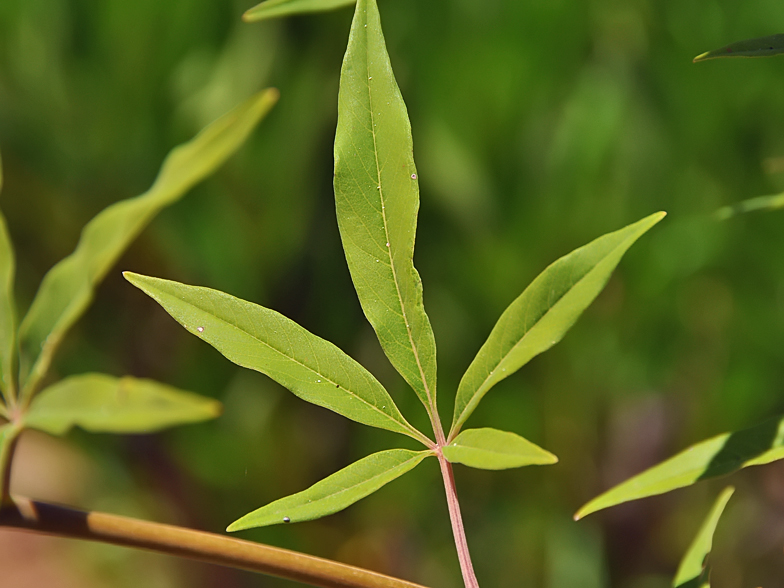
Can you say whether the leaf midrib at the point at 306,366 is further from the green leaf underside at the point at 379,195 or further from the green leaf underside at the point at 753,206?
the green leaf underside at the point at 753,206

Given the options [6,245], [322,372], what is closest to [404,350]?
[322,372]

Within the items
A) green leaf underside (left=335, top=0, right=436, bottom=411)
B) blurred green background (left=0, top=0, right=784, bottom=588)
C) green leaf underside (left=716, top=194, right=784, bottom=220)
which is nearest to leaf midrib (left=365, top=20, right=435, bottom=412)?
green leaf underside (left=335, top=0, right=436, bottom=411)

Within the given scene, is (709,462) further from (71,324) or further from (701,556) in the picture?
(71,324)

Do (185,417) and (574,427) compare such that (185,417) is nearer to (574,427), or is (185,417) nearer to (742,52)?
(742,52)

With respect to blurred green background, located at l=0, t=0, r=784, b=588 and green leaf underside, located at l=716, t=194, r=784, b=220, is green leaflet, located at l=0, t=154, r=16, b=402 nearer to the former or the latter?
green leaf underside, located at l=716, t=194, r=784, b=220

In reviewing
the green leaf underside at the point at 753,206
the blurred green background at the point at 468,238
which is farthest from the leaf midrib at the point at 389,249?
the blurred green background at the point at 468,238

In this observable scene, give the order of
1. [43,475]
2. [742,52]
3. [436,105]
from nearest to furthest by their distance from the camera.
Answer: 1. [742,52]
2. [436,105]
3. [43,475]
